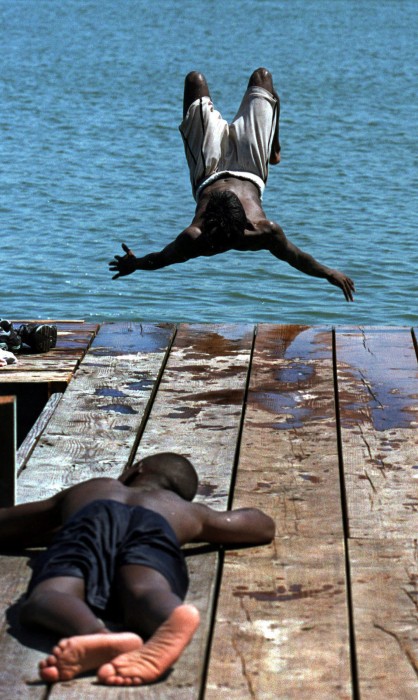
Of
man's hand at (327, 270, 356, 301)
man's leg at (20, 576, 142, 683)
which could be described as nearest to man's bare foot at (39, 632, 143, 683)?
man's leg at (20, 576, 142, 683)

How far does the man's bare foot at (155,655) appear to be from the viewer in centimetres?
351

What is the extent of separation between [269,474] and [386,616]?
137cm

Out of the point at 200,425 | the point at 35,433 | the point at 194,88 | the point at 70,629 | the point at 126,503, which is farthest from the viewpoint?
the point at 194,88

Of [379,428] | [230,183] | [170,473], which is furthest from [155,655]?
[230,183]

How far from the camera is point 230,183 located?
786cm

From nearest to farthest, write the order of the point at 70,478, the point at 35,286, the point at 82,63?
1. the point at 70,478
2. the point at 35,286
3. the point at 82,63

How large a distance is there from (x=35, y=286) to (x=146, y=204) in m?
4.06

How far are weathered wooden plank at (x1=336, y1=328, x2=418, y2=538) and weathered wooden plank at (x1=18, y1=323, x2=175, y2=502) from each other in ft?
3.34

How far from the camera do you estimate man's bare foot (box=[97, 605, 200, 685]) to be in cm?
351

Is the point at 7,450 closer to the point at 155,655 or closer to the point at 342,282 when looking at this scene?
the point at 155,655

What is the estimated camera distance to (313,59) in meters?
33.8

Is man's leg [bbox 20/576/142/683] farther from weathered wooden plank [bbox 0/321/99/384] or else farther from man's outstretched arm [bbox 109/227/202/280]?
man's outstretched arm [bbox 109/227/202/280]

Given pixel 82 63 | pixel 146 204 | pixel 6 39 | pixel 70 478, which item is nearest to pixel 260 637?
pixel 70 478

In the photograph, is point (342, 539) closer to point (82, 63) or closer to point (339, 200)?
point (339, 200)
